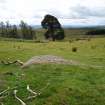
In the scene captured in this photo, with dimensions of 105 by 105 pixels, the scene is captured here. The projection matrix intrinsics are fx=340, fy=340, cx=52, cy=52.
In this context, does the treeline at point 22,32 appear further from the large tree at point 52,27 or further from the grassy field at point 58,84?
the grassy field at point 58,84

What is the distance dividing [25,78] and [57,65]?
14.9 ft

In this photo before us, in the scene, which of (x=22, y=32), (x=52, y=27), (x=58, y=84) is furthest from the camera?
(x=22, y=32)

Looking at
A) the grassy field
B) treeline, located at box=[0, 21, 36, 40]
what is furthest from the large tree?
the grassy field

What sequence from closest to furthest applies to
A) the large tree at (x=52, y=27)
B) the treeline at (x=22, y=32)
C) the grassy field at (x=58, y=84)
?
the grassy field at (x=58, y=84) → the large tree at (x=52, y=27) → the treeline at (x=22, y=32)

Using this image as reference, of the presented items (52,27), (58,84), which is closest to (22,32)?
(52,27)

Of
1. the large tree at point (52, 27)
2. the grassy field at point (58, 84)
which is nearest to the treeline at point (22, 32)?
the large tree at point (52, 27)

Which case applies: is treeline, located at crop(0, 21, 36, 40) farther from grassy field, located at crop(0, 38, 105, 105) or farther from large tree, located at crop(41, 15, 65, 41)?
grassy field, located at crop(0, 38, 105, 105)

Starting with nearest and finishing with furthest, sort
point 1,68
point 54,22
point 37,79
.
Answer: point 37,79, point 1,68, point 54,22

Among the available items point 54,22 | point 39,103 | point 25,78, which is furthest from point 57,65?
point 54,22

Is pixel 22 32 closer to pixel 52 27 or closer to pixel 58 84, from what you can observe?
pixel 52 27

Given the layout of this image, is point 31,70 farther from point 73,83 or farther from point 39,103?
point 39,103

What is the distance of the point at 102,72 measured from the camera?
2345cm

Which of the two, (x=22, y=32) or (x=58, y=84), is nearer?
(x=58, y=84)

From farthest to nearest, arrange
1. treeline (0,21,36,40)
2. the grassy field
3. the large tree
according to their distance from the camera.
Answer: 1. treeline (0,21,36,40)
2. the large tree
3. the grassy field
